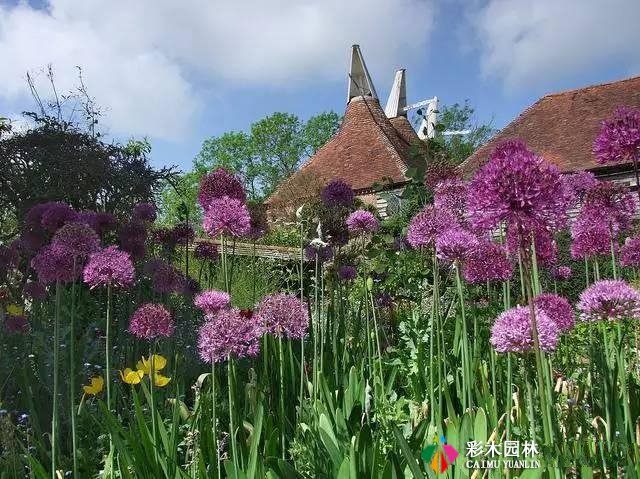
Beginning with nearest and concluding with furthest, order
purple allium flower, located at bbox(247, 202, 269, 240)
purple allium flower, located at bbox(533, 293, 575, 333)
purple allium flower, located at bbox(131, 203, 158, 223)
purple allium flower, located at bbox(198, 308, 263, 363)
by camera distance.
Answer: purple allium flower, located at bbox(198, 308, 263, 363) < purple allium flower, located at bbox(533, 293, 575, 333) < purple allium flower, located at bbox(247, 202, 269, 240) < purple allium flower, located at bbox(131, 203, 158, 223)

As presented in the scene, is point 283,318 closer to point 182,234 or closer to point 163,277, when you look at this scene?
point 163,277

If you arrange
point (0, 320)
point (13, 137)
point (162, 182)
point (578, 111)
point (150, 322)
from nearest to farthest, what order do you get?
point (150, 322), point (0, 320), point (13, 137), point (162, 182), point (578, 111)

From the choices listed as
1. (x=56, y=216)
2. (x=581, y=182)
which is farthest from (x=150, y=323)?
(x=581, y=182)

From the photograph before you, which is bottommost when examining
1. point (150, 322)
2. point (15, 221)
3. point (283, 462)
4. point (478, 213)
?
point (283, 462)

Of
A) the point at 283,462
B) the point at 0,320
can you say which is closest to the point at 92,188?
the point at 0,320

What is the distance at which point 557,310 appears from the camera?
2.21m

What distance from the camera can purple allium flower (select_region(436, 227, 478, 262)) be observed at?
89.7 inches

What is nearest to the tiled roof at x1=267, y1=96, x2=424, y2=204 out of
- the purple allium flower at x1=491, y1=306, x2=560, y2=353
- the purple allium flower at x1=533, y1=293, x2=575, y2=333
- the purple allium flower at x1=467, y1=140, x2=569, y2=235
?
the purple allium flower at x1=533, y1=293, x2=575, y2=333

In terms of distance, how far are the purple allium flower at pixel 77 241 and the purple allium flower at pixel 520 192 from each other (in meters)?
1.55

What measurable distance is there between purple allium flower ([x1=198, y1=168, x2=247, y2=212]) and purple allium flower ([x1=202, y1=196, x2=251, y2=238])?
8.4 inches

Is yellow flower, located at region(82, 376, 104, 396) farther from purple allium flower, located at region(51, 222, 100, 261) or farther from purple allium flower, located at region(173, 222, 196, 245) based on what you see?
purple allium flower, located at region(173, 222, 196, 245)

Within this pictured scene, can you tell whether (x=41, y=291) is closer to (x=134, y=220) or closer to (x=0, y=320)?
(x=0, y=320)

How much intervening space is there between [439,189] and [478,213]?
126 centimetres

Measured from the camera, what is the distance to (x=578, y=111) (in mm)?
21812
